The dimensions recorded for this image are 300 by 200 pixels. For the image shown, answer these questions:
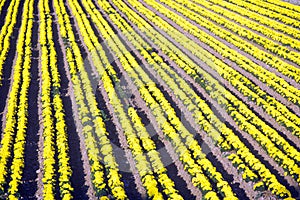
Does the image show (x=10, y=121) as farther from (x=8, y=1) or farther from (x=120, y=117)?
(x=8, y=1)

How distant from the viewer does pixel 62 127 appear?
18.7 m

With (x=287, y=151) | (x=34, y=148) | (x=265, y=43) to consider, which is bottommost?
(x=34, y=148)

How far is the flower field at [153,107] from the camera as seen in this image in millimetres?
15281

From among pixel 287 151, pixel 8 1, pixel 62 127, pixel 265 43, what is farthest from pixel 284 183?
pixel 8 1

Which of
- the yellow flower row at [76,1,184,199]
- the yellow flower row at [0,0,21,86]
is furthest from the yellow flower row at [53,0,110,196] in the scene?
the yellow flower row at [0,0,21,86]

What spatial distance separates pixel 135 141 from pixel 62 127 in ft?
13.4

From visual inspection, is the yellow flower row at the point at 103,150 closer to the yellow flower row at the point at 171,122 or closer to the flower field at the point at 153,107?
the flower field at the point at 153,107

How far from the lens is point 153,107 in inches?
801

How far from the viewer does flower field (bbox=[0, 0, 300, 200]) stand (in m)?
15.3

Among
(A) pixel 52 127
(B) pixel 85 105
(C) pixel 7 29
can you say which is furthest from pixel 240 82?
(C) pixel 7 29

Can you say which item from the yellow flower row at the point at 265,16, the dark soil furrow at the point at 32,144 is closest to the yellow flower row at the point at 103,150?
the dark soil furrow at the point at 32,144

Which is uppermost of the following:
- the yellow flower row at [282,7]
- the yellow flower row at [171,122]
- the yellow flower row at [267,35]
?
the yellow flower row at [282,7]

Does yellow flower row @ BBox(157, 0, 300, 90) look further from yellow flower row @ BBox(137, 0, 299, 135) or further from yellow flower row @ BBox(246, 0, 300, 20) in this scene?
yellow flower row @ BBox(246, 0, 300, 20)

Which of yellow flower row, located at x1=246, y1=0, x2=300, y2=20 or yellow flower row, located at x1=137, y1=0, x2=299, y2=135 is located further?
yellow flower row, located at x1=246, y1=0, x2=300, y2=20
